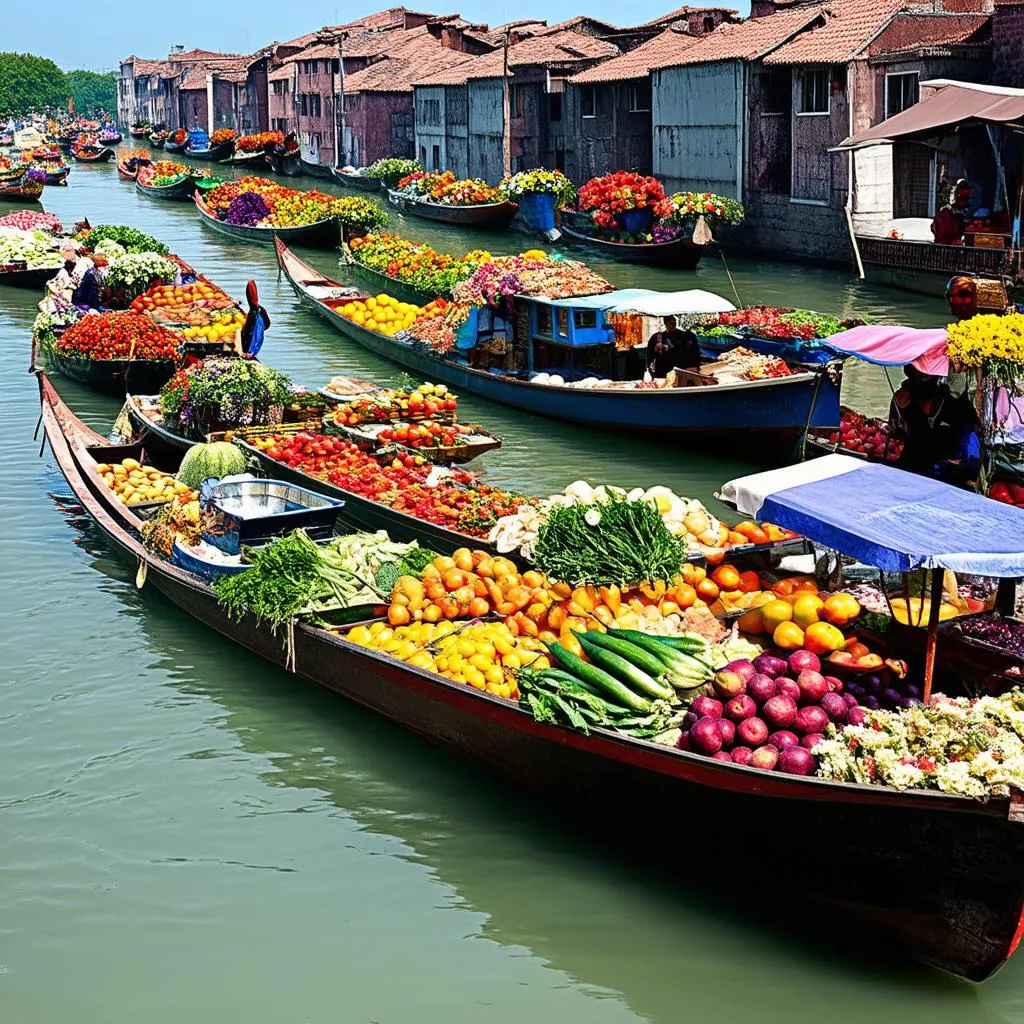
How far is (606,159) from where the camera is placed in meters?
38.1

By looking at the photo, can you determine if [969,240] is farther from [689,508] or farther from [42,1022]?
[42,1022]

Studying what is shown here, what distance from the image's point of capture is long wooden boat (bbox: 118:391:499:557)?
10.1m

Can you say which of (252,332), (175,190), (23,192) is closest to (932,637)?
(252,332)

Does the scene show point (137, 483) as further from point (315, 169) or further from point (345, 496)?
point (315, 169)

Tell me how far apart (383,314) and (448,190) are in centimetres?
1995

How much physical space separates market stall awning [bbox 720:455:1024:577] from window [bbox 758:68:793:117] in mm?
25228

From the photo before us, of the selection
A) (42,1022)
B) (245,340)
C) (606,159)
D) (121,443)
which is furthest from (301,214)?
(42,1022)

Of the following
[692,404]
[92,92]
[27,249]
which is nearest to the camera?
[692,404]

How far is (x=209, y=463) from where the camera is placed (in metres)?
11.8

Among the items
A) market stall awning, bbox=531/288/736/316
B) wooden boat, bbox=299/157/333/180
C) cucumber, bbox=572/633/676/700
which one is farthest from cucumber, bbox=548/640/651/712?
wooden boat, bbox=299/157/333/180

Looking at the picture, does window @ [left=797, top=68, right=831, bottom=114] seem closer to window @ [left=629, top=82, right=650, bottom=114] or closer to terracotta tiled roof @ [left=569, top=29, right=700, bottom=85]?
terracotta tiled roof @ [left=569, top=29, right=700, bottom=85]

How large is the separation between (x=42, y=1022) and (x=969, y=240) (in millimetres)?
20902

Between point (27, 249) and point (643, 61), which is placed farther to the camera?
point (643, 61)

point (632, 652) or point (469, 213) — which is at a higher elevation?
point (469, 213)
